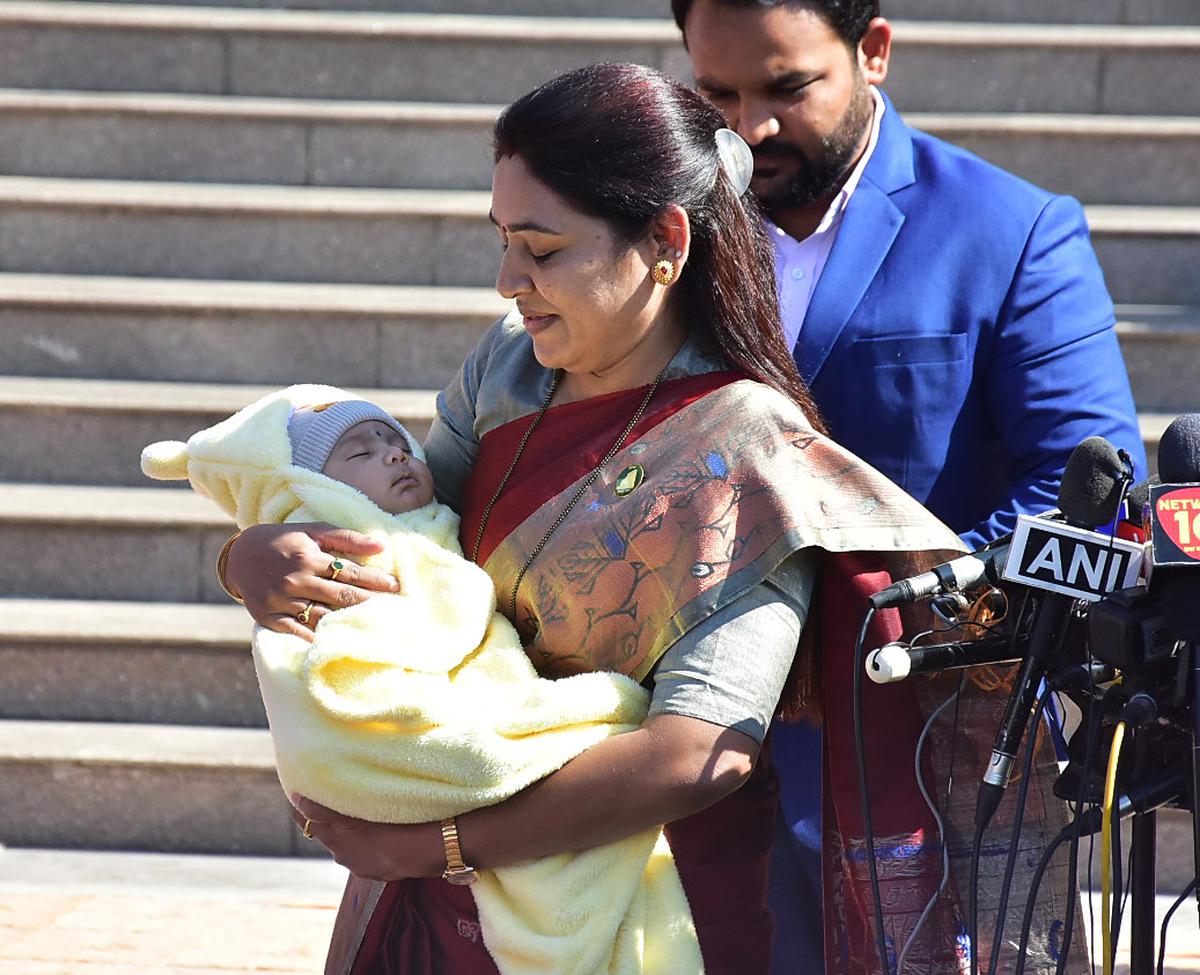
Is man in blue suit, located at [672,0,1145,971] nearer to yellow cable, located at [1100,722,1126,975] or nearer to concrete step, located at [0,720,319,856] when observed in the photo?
yellow cable, located at [1100,722,1126,975]

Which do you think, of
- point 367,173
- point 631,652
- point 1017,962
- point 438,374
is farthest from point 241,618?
point 1017,962

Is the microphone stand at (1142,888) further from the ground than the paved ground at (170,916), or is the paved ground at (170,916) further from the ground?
the microphone stand at (1142,888)

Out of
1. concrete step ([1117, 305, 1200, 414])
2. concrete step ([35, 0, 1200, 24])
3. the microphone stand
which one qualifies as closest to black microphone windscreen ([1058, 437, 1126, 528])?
the microphone stand

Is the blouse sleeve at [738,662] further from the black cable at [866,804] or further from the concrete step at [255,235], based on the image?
the concrete step at [255,235]

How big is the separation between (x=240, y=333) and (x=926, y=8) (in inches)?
92.5

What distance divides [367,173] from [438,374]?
80 cm

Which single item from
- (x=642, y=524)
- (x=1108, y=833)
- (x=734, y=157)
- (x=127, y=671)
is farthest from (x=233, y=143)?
(x=1108, y=833)

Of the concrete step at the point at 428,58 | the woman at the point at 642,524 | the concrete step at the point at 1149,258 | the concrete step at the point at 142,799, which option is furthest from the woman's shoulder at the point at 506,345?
the concrete step at the point at 428,58

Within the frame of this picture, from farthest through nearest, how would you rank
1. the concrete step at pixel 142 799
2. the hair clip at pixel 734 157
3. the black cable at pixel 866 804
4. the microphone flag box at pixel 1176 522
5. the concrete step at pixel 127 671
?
the concrete step at pixel 127 671
the concrete step at pixel 142 799
the hair clip at pixel 734 157
the black cable at pixel 866 804
the microphone flag box at pixel 1176 522

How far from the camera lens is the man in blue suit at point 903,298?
2.15 metres

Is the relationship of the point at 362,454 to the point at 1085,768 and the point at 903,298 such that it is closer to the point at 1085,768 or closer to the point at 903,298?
the point at 903,298

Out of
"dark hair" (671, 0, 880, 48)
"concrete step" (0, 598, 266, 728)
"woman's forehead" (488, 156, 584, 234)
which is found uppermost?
"dark hair" (671, 0, 880, 48)

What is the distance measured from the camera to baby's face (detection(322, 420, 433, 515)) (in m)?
1.92

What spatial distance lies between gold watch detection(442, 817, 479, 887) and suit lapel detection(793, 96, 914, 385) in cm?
87
